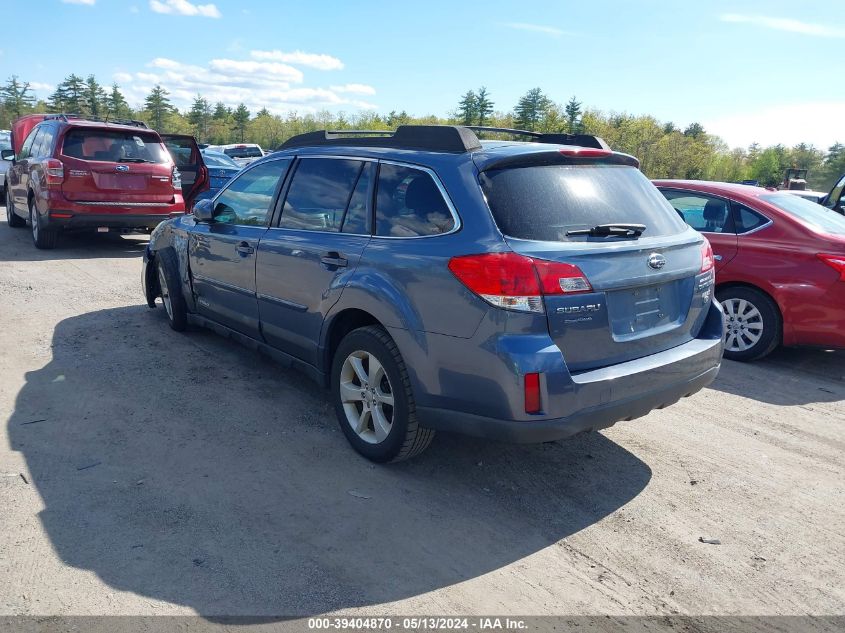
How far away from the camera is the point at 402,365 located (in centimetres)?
360

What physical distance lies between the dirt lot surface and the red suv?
498 centimetres

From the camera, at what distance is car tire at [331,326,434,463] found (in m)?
A: 3.62

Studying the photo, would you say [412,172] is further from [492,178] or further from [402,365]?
[402,365]

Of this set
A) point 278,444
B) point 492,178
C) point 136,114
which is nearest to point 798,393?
point 492,178

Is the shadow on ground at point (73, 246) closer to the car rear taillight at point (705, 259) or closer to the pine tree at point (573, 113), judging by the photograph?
the car rear taillight at point (705, 259)

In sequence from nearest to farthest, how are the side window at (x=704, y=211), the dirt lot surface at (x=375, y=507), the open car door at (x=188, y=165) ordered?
the dirt lot surface at (x=375, y=507)
the side window at (x=704, y=211)
the open car door at (x=188, y=165)

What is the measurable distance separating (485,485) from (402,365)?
2.76ft


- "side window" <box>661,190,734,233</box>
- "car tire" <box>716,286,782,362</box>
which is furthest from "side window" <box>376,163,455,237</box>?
"car tire" <box>716,286,782,362</box>

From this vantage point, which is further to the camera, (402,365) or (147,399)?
(147,399)

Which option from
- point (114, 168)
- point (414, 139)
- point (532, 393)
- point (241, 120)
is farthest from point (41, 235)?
point (241, 120)

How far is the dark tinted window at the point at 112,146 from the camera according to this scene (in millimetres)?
9867

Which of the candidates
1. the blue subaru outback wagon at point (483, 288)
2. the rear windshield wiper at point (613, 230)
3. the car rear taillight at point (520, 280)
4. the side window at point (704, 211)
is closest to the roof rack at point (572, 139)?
the blue subaru outback wagon at point (483, 288)

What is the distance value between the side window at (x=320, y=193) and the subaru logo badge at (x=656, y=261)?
1802mm

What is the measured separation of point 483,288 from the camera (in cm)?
319
